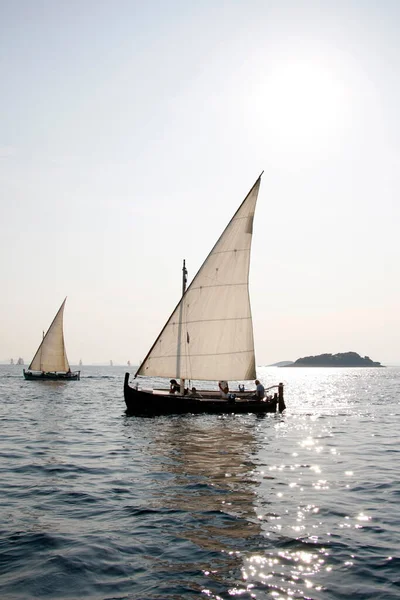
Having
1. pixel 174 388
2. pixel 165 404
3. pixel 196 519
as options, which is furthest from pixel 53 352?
pixel 196 519

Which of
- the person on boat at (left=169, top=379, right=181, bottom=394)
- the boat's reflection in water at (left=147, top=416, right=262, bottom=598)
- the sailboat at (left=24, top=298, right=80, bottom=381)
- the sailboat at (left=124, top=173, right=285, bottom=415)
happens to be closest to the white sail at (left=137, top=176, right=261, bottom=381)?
the sailboat at (left=124, top=173, right=285, bottom=415)

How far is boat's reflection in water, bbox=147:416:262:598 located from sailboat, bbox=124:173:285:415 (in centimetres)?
852

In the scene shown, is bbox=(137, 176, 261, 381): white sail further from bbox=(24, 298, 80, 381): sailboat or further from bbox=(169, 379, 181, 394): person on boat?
bbox=(24, 298, 80, 381): sailboat

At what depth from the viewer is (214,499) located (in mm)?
14398

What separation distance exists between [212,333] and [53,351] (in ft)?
171

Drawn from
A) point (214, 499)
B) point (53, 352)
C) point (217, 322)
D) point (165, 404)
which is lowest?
point (214, 499)

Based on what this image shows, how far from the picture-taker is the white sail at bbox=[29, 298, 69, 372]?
78875 mm

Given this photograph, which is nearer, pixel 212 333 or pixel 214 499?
pixel 214 499

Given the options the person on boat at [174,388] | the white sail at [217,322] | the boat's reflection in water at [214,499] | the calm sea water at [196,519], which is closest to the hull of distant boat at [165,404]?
the white sail at [217,322]

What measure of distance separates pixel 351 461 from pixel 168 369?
1783cm

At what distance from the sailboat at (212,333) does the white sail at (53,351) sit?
44308 millimetres

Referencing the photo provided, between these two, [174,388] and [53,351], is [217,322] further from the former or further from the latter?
[53,351]

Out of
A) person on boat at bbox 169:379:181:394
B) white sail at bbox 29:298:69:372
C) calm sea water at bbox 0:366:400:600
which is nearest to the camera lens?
calm sea water at bbox 0:366:400:600

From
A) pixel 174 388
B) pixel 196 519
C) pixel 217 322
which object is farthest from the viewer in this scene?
pixel 174 388
